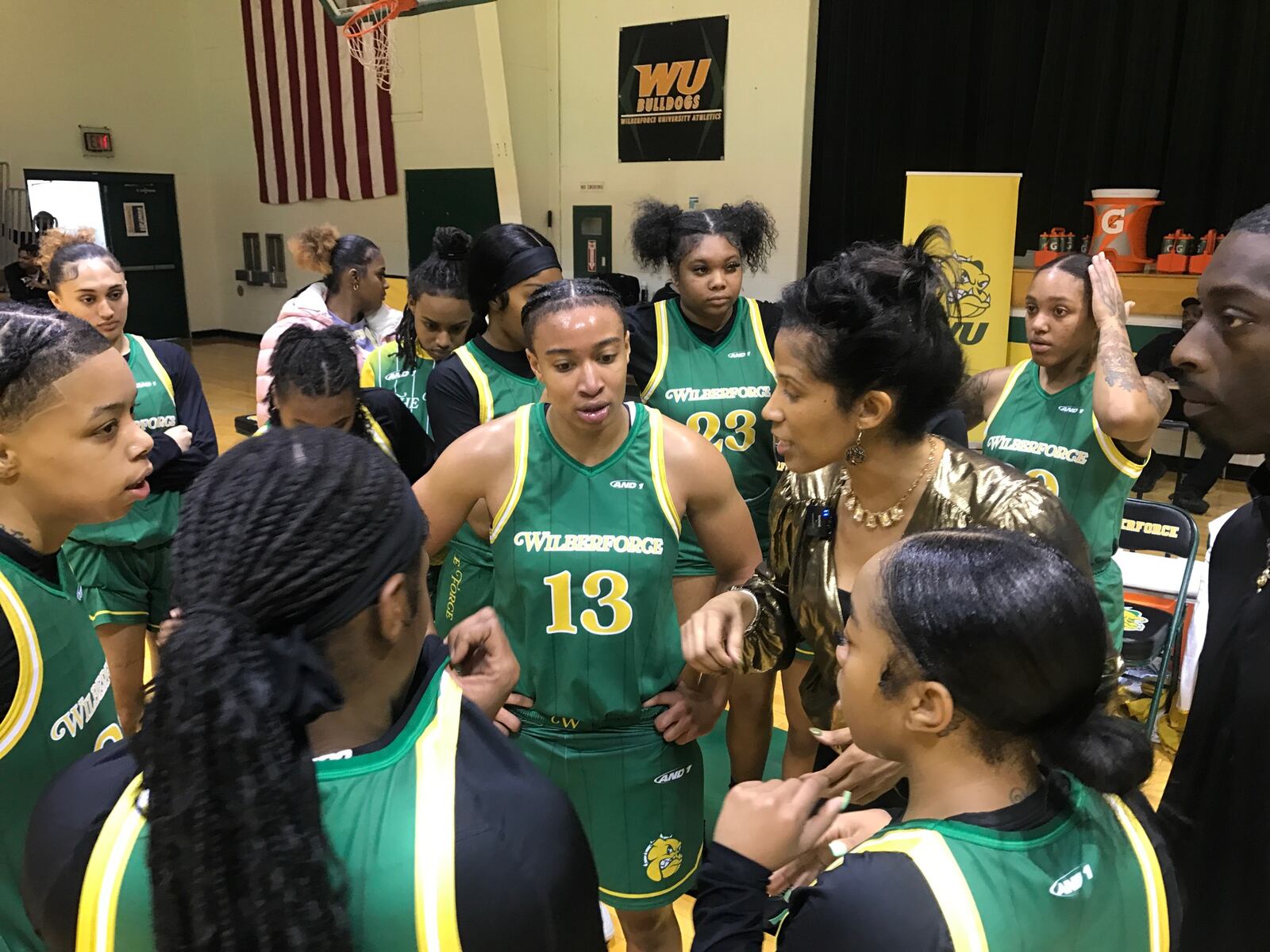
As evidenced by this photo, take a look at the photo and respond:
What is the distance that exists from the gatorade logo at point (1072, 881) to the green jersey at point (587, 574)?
112cm

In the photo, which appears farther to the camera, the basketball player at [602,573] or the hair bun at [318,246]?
the hair bun at [318,246]

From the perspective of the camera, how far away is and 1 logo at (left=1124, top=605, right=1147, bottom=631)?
3398mm

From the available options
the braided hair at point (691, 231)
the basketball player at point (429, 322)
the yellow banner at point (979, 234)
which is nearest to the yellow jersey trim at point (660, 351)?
the braided hair at point (691, 231)

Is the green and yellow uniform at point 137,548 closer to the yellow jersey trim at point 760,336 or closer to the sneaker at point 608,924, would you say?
the sneaker at point 608,924

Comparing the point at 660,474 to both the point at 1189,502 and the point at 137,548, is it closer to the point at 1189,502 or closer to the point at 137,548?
the point at 137,548

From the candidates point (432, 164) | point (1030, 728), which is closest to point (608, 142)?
point (432, 164)

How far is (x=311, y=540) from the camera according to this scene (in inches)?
36.0

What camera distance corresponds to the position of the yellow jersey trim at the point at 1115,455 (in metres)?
2.79

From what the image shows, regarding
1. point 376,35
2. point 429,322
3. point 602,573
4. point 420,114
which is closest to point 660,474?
point 602,573

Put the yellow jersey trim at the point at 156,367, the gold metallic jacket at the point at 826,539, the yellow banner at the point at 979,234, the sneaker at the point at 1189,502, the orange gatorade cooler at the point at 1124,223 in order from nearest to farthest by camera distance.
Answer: the gold metallic jacket at the point at 826,539, the yellow jersey trim at the point at 156,367, the sneaker at the point at 1189,502, the yellow banner at the point at 979,234, the orange gatorade cooler at the point at 1124,223

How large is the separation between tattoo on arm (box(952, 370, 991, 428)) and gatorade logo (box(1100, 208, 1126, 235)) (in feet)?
14.7

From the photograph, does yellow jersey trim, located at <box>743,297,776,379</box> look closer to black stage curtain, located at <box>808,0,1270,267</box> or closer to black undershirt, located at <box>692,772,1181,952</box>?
black undershirt, located at <box>692,772,1181,952</box>

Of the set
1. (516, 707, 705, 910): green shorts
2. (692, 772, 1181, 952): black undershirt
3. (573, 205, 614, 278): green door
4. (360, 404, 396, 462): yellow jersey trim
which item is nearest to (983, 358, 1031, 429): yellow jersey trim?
(516, 707, 705, 910): green shorts

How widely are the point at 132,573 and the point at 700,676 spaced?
2.02m
